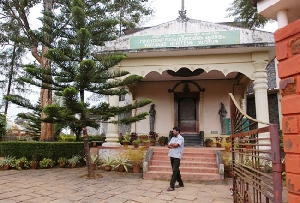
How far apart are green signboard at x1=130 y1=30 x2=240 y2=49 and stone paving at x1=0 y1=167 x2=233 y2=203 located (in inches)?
165

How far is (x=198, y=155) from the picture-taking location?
734 cm

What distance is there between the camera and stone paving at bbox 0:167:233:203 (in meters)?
4.33

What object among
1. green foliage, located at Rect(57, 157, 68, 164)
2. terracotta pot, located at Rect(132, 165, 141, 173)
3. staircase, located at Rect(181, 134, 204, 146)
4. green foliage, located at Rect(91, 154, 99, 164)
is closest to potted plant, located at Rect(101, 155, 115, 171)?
green foliage, located at Rect(91, 154, 99, 164)

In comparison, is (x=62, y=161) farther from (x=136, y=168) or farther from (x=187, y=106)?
(x=187, y=106)

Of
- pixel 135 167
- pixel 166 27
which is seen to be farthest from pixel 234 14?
pixel 135 167

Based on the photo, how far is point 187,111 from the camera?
1103cm

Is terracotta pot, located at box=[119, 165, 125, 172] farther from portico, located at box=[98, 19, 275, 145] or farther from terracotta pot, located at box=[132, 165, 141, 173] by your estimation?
portico, located at box=[98, 19, 275, 145]

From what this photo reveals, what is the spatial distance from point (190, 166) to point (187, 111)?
4.52 m

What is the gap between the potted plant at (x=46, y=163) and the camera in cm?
791

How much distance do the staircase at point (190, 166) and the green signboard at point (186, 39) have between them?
11.2 ft

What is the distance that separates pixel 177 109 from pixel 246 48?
447 centimetres

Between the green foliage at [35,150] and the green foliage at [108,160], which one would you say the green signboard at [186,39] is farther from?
the green foliage at [35,150]

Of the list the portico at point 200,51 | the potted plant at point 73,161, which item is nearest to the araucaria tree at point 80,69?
the portico at point 200,51

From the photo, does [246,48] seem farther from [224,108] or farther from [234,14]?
[234,14]
